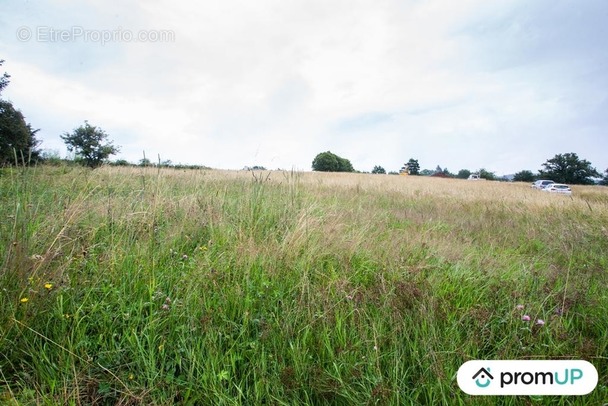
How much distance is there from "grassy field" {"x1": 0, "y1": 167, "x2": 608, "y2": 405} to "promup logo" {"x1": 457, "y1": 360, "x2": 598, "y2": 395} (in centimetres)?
5

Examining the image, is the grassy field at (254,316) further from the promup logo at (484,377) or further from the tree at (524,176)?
the tree at (524,176)

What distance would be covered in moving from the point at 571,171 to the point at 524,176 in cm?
994

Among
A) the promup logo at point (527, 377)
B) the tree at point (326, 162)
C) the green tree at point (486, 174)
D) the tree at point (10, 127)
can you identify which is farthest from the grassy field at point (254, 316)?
the green tree at point (486, 174)

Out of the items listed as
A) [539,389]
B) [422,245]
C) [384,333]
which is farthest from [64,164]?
[539,389]

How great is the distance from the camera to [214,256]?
99.0 inches

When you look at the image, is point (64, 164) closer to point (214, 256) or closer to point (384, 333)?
point (214, 256)

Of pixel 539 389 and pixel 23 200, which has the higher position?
pixel 23 200

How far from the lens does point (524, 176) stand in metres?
69.0

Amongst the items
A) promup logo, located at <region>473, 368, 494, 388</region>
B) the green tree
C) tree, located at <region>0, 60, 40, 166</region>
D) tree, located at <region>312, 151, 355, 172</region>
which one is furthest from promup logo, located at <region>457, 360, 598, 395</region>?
the green tree

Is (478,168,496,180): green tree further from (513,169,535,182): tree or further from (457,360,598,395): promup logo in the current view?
(457,360,598,395): promup logo

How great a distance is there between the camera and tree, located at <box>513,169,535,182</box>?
6793 centimetres

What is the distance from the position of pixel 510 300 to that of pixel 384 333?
4.37 feet

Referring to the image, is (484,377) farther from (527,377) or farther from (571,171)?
(571,171)

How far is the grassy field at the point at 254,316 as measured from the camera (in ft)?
4.30
